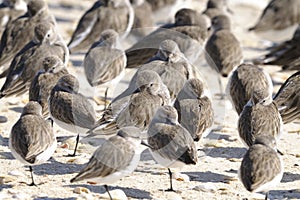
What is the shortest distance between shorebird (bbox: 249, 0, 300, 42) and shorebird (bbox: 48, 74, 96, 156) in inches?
206

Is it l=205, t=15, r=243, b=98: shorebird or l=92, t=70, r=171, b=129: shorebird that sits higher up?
l=92, t=70, r=171, b=129: shorebird

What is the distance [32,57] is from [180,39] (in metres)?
2.29

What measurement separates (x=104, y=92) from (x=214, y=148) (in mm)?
2364

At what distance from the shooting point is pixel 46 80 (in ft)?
26.3

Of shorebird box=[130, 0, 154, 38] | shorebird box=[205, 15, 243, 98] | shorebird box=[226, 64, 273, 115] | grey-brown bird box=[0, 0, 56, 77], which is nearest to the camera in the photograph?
shorebird box=[226, 64, 273, 115]

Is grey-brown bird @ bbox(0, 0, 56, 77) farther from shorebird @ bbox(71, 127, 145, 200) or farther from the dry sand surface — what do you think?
shorebird @ bbox(71, 127, 145, 200)

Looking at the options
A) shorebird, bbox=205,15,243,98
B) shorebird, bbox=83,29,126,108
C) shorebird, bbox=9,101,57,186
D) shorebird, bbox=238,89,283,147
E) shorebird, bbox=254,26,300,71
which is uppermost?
shorebird, bbox=9,101,57,186

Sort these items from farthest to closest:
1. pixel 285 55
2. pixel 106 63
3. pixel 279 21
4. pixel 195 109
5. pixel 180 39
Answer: pixel 279 21
pixel 285 55
pixel 180 39
pixel 106 63
pixel 195 109

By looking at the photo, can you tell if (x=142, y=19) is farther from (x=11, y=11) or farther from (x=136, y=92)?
(x=136, y=92)

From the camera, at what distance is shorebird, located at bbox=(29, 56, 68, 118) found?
25.5ft

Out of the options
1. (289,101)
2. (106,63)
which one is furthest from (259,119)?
(106,63)

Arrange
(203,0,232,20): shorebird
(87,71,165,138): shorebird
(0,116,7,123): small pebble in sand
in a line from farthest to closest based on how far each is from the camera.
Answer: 1. (203,0,232,20): shorebird
2. (0,116,7,123): small pebble in sand
3. (87,71,165,138): shorebird

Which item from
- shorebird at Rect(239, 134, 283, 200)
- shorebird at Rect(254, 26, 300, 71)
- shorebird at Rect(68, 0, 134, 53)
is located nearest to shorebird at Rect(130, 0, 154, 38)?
shorebird at Rect(68, 0, 134, 53)

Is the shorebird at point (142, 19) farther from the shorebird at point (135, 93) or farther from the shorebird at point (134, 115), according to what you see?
the shorebird at point (134, 115)
